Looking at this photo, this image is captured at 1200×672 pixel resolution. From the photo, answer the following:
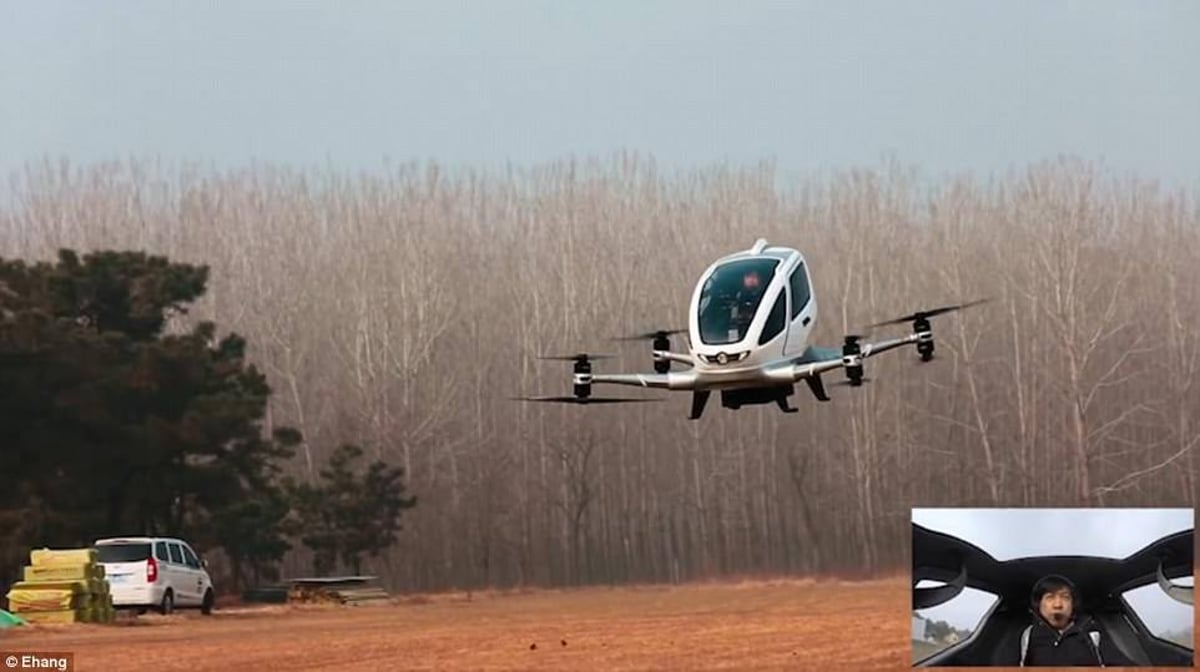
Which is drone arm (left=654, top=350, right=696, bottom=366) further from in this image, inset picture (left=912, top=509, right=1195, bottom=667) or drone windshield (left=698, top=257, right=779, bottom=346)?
inset picture (left=912, top=509, right=1195, bottom=667)

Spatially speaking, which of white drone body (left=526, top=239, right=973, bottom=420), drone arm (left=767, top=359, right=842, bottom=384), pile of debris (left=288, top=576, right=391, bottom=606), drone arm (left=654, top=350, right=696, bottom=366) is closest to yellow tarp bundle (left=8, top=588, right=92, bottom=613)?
pile of debris (left=288, top=576, right=391, bottom=606)

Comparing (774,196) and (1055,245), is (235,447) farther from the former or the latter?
(1055,245)

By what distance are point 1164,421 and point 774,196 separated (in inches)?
301

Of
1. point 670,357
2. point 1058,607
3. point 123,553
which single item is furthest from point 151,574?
point 1058,607

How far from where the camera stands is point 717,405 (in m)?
42.8

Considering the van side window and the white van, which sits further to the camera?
the van side window

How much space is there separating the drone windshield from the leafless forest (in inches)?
375

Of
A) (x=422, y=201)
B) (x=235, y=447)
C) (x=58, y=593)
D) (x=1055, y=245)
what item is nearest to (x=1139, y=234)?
(x=1055, y=245)

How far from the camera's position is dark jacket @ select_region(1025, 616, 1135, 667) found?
31562 millimetres

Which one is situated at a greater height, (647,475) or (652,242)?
(652,242)

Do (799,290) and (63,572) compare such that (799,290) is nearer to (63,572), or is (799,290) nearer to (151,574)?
(151,574)

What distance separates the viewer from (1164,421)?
140 ft

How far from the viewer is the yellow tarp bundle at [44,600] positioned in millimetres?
37531

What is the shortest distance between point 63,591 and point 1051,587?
49.2 feet
